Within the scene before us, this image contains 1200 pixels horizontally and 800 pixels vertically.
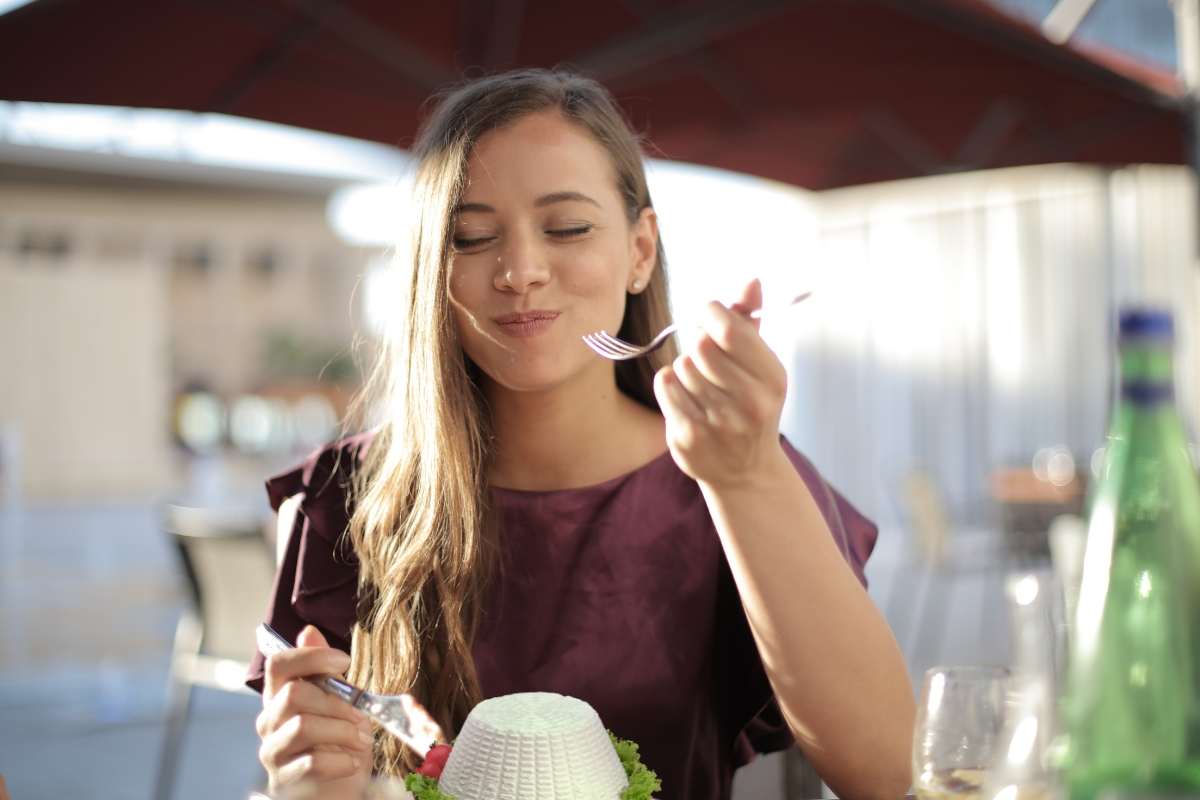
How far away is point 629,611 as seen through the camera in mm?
1452

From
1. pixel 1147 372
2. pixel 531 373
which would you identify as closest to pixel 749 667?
pixel 531 373

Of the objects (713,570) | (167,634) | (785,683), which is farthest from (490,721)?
(167,634)

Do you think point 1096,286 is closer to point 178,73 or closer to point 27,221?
point 178,73

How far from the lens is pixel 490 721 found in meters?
0.89

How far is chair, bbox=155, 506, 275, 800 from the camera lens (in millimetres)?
3150

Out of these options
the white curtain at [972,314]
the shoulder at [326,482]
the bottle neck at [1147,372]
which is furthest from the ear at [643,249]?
the white curtain at [972,314]

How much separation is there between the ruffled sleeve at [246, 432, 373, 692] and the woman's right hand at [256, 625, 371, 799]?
49 centimetres

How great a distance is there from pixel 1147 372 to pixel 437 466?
0.95 metres

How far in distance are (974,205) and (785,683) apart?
10.2m

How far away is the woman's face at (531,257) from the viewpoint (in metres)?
1.35

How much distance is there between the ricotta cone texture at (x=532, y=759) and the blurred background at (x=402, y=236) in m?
0.37

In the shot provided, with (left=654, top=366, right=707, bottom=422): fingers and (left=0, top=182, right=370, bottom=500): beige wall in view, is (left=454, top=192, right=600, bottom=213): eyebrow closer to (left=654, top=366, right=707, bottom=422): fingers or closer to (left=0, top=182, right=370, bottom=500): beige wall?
(left=654, top=366, right=707, bottom=422): fingers

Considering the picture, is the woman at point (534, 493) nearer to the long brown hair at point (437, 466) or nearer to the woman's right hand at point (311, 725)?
the long brown hair at point (437, 466)

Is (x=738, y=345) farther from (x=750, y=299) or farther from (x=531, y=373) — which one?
(x=531, y=373)
